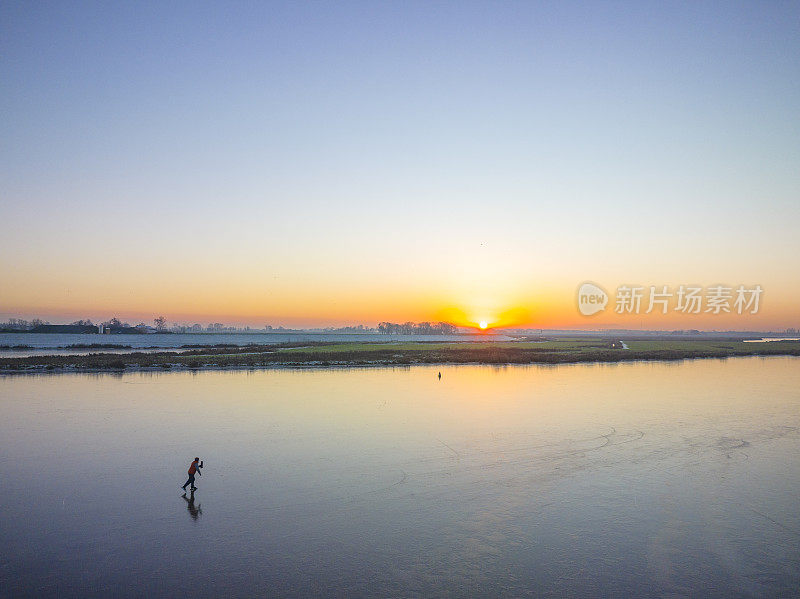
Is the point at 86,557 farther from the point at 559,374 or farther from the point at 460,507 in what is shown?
the point at 559,374

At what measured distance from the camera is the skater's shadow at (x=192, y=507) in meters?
13.9

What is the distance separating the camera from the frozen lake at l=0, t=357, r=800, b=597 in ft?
35.3

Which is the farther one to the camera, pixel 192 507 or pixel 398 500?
pixel 398 500

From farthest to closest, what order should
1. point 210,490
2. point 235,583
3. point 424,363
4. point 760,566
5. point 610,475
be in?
1. point 424,363
2. point 610,475
3. point 210,490
4. point 760,566
5. point 235,583

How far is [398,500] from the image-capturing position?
596 inches

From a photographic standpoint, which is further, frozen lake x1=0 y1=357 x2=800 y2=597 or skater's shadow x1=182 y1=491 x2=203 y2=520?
skater's shadow x1=182 y1=491 x2=203 y2=520

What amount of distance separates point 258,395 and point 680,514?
2809 cm

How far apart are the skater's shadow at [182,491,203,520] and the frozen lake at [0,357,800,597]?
3.2 inches

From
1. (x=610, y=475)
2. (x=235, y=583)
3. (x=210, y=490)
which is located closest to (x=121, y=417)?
(x=210, y=490)

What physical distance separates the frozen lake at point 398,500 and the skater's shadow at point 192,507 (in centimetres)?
8

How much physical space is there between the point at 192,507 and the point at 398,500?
5.71 metres

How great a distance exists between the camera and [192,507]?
14.5m

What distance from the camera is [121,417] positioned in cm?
2750

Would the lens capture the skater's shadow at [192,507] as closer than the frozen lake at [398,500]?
No
